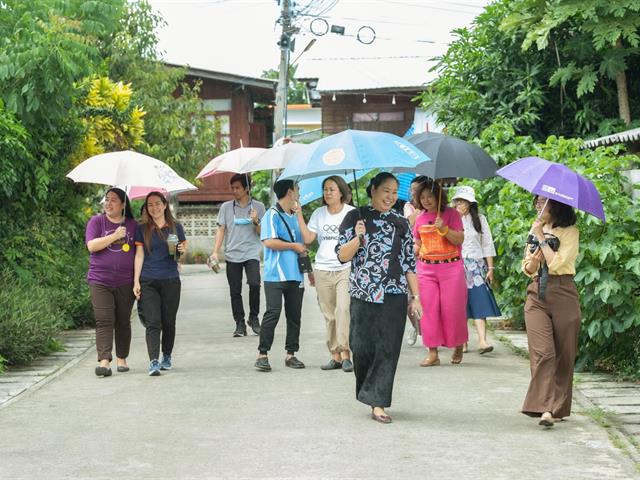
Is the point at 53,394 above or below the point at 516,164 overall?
below

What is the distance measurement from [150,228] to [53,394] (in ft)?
6.17

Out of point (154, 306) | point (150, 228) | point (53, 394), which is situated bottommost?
point (53, 394)

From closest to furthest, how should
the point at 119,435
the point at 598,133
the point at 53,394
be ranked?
the point at 119,435, the point at 53,394, the point at 598,133

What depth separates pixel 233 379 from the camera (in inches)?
403

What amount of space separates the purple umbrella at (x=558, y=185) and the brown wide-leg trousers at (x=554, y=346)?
0.59 meters

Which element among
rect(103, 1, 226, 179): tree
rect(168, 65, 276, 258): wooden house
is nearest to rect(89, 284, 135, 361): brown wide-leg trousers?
rect(103, 1, 226, 179): tree

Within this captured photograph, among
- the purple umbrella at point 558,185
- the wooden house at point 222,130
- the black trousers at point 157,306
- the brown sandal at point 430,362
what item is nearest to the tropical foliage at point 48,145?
the black trousers at point 157,306

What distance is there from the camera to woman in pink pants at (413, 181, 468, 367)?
35.4ft

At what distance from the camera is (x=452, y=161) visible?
10.3 metres

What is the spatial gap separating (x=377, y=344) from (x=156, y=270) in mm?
3134

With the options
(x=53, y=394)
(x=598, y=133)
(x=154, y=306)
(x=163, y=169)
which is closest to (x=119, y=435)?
(x=53, y=394)

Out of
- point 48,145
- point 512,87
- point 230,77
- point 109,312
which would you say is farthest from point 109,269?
point 230,77

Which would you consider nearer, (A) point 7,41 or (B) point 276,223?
(B) point 276,223

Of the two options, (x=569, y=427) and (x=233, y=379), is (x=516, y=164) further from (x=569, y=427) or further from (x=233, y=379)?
(x=233, y=379)
